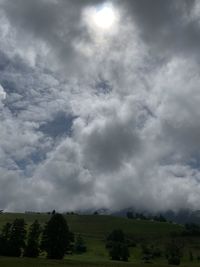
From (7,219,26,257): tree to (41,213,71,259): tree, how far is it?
7013 mm

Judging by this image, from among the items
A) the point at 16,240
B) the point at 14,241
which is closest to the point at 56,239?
the point at 16,240

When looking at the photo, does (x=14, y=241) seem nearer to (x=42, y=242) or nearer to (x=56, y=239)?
(x=42, y=242)

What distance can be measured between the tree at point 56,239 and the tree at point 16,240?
7.01m

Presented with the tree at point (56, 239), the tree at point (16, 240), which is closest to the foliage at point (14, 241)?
the tree at point (16, 240)

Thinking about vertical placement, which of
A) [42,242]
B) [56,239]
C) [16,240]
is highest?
[56,239]

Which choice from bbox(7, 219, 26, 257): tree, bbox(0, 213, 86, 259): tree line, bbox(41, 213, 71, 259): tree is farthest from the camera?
bbox(7, 219, 26, 257): tree

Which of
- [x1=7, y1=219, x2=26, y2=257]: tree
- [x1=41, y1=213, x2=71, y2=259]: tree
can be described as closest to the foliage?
[x1=7, y1=219, x2=26, y2=257]: tree

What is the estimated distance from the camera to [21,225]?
142500 millimetres

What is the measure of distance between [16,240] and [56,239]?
506 inches

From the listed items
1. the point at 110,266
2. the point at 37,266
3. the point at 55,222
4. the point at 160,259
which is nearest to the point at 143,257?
the point at 160,259

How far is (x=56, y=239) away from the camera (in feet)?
446

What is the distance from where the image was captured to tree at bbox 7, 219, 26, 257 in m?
134

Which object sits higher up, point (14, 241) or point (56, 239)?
point (56, 239)

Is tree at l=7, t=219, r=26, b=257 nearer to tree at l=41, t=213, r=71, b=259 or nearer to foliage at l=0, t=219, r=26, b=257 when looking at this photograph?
foliage at l=0, t=219, r=26, b=257
